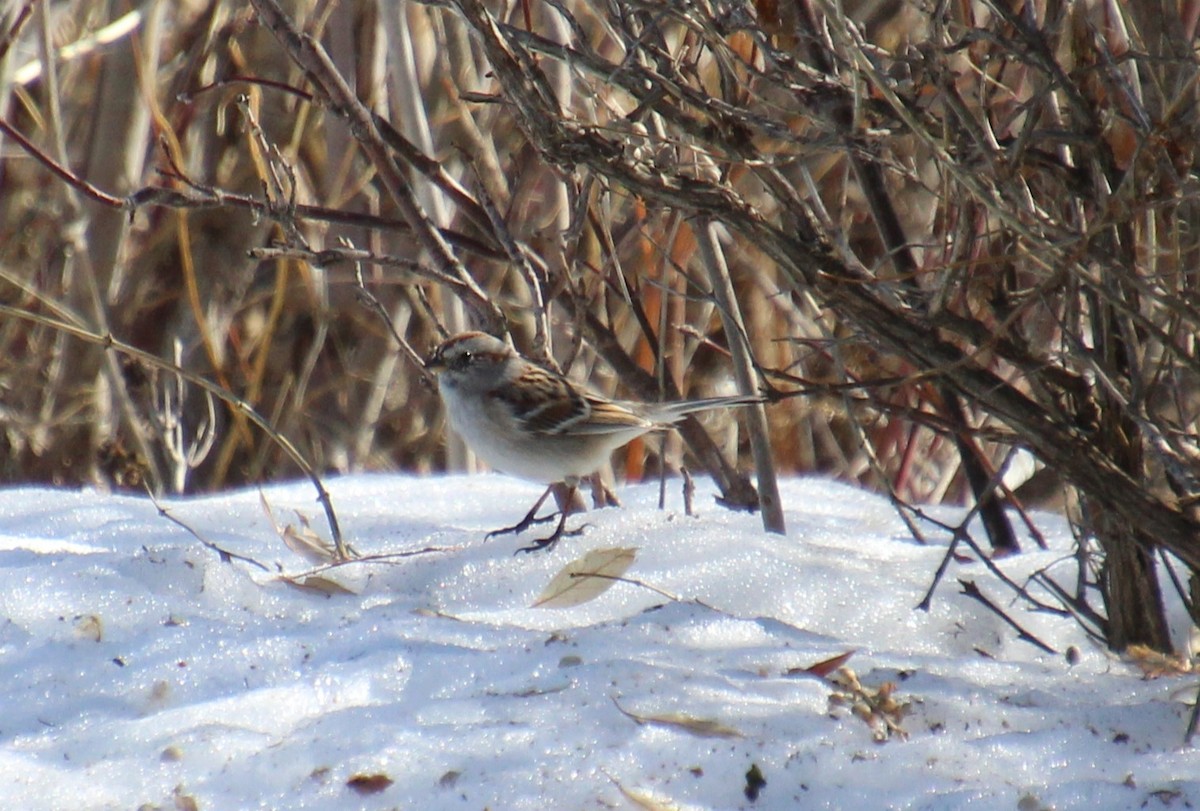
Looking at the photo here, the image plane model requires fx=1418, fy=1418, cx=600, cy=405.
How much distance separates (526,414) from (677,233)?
64 centimetres

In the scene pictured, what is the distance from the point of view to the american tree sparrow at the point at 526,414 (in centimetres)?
375

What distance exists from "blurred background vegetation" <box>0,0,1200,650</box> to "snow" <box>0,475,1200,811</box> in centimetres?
28

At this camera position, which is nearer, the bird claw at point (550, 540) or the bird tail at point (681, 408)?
the bird claw at point (550, 540)

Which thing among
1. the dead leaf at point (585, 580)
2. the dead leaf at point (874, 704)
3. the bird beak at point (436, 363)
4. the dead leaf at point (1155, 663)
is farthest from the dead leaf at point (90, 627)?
the dead leaf at point (1155, 663)

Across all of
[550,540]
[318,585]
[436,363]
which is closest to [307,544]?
[318,585]

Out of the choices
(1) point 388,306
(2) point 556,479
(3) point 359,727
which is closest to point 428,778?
(3) point 359,727

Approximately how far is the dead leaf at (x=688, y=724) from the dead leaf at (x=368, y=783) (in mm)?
366

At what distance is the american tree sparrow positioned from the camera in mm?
3754

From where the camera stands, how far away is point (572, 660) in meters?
2.23

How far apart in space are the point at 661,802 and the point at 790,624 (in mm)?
789

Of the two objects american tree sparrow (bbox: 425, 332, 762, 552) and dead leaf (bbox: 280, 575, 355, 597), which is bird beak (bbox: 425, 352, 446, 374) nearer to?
american tree sparrow (bbox: 425, 332, 762, 552)

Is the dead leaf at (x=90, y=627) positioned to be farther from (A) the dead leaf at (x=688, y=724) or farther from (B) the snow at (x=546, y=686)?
(A) the dead leaf at (x=688, y=724)

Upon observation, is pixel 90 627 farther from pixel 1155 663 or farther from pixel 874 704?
pixel 1155 663

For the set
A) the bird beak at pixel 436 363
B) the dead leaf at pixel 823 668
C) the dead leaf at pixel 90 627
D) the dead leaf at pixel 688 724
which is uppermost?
the bird beak at pixel 436 363
